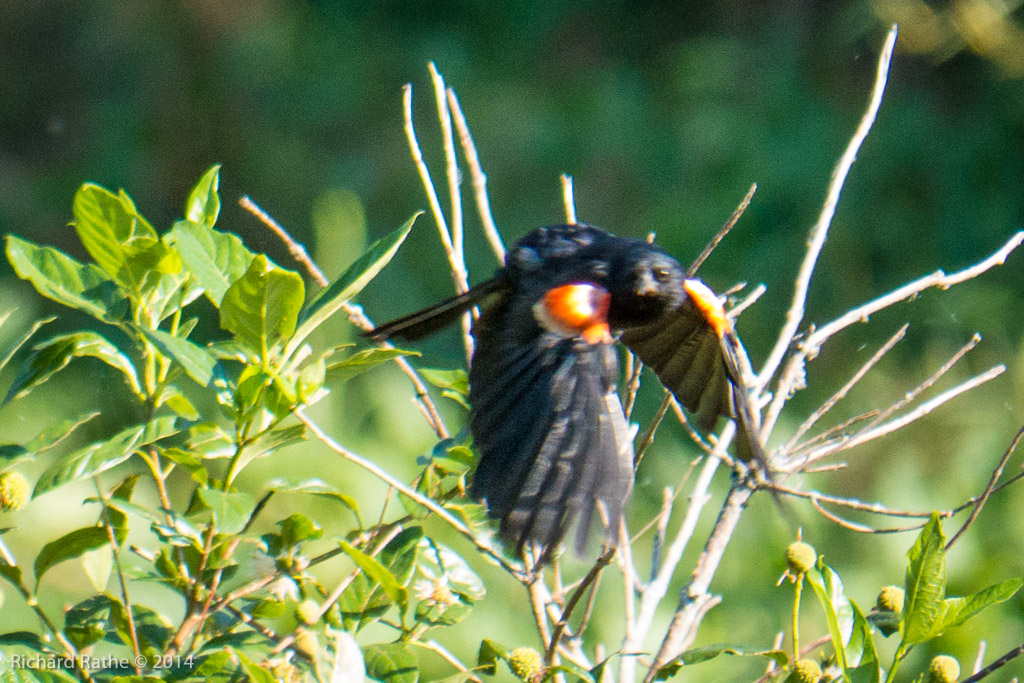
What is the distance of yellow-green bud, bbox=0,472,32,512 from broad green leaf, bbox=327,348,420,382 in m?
0.25

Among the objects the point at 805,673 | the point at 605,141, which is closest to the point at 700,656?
the point at 805,673

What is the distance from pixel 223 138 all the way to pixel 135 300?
313 centimetres

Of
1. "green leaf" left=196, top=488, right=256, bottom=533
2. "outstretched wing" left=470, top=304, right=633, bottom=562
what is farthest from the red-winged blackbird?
"green leaf" left=196, top=488, right=256, bottom=533

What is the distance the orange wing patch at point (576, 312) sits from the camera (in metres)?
Answer: 1.10

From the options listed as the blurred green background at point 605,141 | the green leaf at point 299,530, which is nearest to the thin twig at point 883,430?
the green leaf at point 299,530

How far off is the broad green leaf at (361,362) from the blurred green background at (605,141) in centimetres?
150

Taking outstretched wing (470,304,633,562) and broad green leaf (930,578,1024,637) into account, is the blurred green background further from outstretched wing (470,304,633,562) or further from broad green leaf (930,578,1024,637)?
broad green leaf (930,578,1024,637)

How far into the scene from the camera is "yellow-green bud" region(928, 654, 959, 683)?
2.63 ft

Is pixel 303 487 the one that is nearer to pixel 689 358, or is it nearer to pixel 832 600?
pixel 832 600

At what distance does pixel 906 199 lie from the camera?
3443 millimetres

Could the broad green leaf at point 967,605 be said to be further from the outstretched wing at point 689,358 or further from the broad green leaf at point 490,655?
the outstretched wing at point 689,358

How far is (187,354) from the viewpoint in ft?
2.34

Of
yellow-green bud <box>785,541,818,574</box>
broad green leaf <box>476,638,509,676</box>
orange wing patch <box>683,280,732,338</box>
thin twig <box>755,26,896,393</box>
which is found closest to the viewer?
broad green leaf <box>476,638,509,676</box>

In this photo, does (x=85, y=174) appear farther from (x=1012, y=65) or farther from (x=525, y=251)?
(x=1012, y=65)
